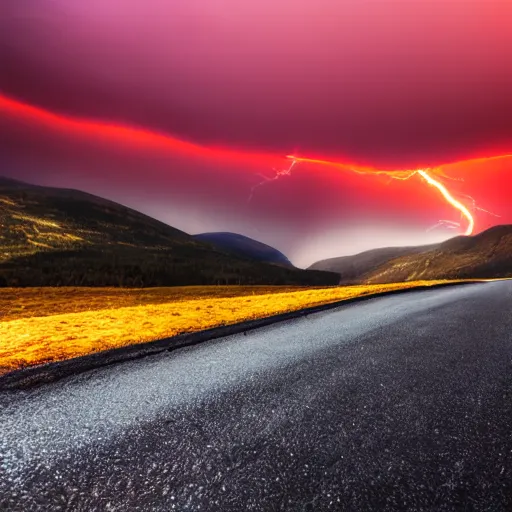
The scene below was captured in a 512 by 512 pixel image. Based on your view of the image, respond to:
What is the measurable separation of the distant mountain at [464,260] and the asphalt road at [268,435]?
4541 inches

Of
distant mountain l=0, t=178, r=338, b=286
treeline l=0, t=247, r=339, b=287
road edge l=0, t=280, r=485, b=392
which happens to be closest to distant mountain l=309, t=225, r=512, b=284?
distant mountain l=0, t=178, r=338, b=286

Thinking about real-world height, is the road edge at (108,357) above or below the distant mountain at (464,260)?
below

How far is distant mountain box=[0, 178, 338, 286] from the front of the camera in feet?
96.2

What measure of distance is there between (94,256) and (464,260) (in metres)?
138

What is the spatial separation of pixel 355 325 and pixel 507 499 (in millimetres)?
6236

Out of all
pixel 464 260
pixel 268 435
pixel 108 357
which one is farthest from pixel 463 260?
pixel 268 435

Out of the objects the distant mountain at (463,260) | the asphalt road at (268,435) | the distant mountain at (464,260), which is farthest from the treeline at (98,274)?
the distant mountain at (464,260)

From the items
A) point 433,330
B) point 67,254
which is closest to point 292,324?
point 433,330

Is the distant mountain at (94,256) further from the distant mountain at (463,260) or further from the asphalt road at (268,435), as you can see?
the distant mountain at (463,260)

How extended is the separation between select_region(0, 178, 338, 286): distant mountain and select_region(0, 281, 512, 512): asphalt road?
24.8 m

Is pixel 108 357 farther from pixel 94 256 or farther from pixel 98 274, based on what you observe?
pixel 94 256

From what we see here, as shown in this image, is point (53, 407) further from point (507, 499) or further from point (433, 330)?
point (433, 330)

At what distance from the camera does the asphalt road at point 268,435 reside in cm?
206

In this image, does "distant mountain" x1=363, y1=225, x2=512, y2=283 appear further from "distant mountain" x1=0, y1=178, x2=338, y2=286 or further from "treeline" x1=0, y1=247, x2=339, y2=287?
"treeline" x1=0, y1=247, x2=339, y2=287
